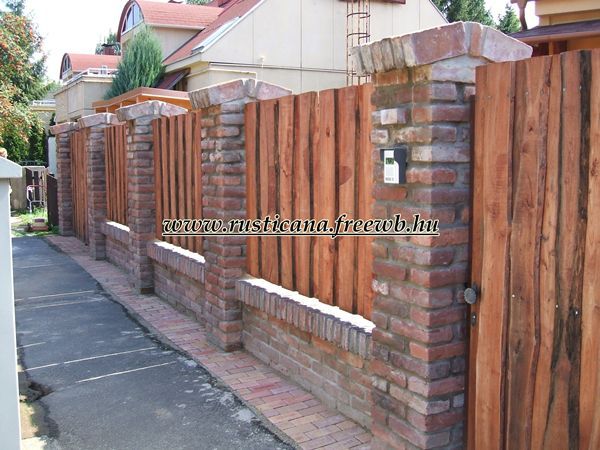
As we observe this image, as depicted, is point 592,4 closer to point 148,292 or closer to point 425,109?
point 425,109

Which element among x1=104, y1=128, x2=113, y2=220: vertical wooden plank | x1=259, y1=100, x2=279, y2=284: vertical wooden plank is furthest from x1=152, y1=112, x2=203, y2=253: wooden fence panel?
x1=104, y1=128, x2=113, y2=220: vertical wooden plank

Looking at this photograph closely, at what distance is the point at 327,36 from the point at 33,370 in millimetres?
15427

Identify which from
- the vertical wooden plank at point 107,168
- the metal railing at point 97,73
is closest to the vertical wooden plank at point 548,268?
the vertical wooden plank at point 107,168

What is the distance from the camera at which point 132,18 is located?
888 inches

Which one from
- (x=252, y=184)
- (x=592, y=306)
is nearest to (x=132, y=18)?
(x=252, y=184)

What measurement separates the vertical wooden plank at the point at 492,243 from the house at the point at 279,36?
A: 14421mm

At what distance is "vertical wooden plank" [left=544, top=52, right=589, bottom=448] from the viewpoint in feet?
8.13

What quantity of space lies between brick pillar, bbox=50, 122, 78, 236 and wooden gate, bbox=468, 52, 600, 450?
11332 millimetres

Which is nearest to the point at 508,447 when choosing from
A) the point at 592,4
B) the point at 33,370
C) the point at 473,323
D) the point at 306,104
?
the point at 473,323

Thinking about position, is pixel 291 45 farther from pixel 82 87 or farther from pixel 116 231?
pixel 116 231

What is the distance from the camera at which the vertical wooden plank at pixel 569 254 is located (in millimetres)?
2477

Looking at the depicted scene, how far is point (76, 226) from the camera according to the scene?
1302 cm

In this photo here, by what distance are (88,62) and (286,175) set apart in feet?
77.3

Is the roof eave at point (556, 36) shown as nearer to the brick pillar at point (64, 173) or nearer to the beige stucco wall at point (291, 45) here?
the brick pillar at point (64, 173)
